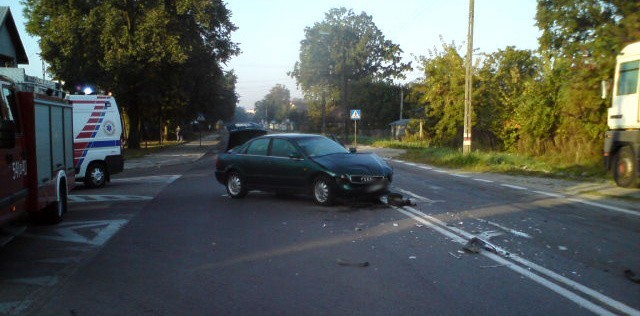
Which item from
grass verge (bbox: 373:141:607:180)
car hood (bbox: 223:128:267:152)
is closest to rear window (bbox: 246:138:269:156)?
grass verge (bbox: 373:141:607:180)

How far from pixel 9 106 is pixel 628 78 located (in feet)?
43.3

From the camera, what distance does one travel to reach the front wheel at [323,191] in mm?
11195

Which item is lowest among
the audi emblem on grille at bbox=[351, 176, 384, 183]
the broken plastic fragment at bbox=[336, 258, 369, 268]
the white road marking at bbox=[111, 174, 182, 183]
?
the white road marking at bbox=[111, 174, 182, 183]

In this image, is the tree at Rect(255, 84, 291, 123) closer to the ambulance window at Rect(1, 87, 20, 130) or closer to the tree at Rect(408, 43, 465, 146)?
the tree at Rect(408, 43, 465, 146)

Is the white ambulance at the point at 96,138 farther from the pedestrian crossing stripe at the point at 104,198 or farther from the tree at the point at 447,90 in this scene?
the tree at the point at 447,90

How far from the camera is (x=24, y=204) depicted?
310 inches

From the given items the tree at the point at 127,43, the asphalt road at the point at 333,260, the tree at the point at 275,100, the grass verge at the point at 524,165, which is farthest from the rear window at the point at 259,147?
the tree at the point at 275,100

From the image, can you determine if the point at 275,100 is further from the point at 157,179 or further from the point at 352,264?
the point at 352,264

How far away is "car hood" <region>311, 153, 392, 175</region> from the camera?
36.4ft

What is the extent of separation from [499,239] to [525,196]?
5355 millimetres

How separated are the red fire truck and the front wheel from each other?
4664 mm

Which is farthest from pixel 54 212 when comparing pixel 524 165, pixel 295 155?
pixel 524 165

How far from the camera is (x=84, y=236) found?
29.8 ft

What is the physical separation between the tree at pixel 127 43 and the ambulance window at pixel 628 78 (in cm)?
2647
